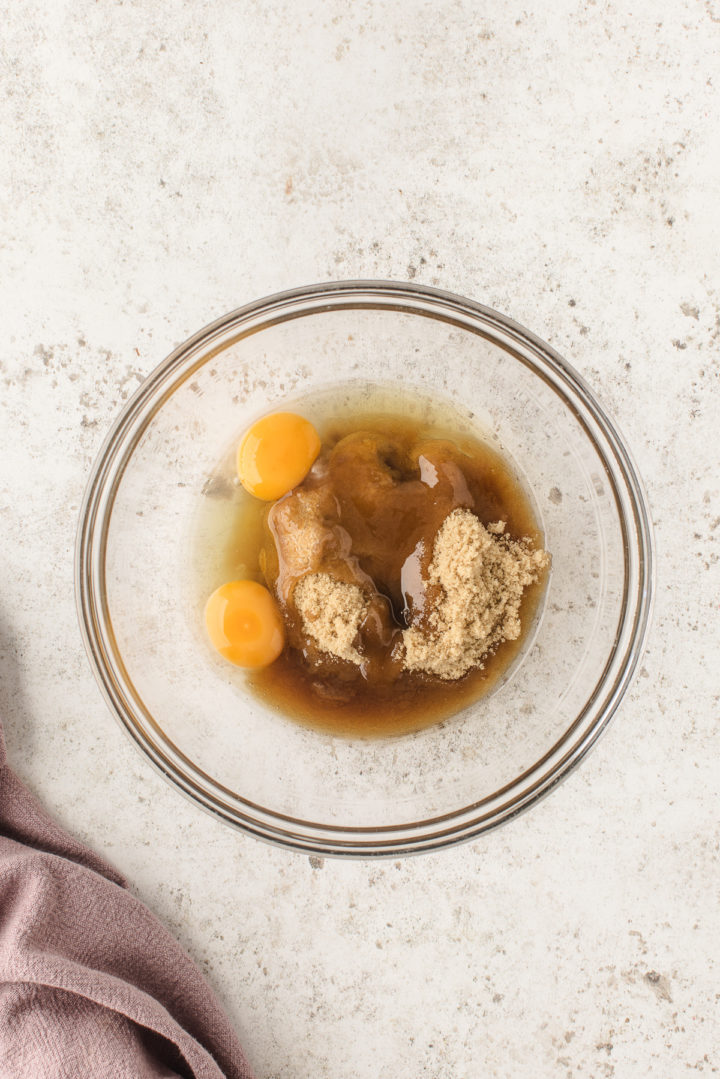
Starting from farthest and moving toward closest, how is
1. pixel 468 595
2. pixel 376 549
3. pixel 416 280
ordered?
pixel 416 280
pixel 376 549
pixel 468 595

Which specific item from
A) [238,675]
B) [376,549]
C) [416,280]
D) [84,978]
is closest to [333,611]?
[376,549]

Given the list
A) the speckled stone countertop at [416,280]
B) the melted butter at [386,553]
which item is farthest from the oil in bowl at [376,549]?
the speckled stone countertop at [416,280]

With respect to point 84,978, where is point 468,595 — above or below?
above

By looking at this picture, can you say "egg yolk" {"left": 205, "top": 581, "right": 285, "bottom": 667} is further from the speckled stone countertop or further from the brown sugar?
the speckled stone countertop

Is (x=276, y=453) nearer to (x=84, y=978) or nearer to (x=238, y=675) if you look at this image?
(x=238, y=675)

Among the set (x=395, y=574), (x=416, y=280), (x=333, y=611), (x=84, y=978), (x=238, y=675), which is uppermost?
(x=416, y=280)

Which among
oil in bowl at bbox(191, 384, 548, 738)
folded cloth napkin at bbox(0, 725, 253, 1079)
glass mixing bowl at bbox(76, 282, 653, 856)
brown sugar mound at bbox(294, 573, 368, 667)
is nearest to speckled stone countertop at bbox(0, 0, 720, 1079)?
folded cloth napkin at bbox(0, 725, 253, 1079)

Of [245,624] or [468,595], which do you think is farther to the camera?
[245,624]

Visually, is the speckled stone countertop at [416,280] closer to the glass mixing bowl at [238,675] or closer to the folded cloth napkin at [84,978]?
the folded cloth napkin at [84,978]
